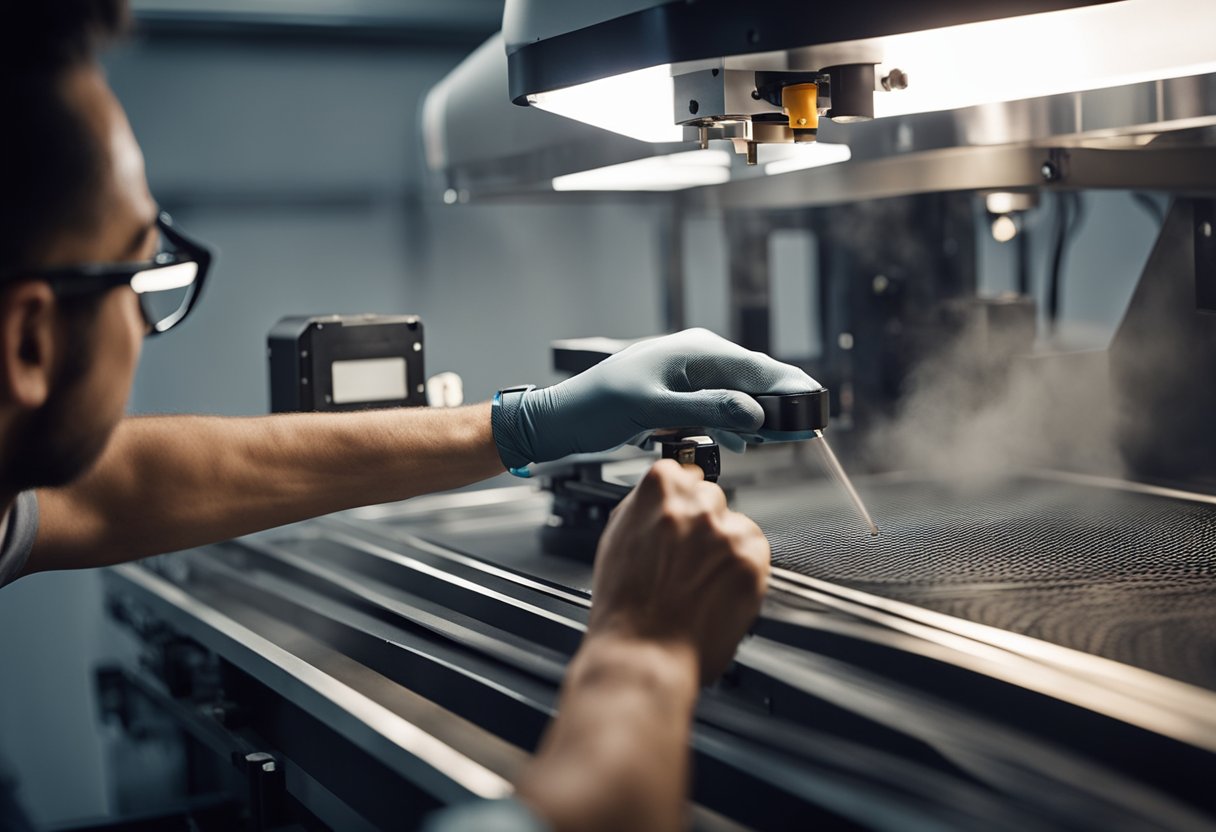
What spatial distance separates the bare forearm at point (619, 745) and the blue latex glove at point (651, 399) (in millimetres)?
370

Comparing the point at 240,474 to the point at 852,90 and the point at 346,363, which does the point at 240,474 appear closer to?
the point at 346,363

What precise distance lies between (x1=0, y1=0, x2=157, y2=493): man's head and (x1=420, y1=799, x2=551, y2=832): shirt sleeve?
44 cm

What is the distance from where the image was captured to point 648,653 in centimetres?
79

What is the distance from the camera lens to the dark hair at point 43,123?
0.77 metres

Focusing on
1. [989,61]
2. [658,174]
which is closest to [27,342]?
[989,61]

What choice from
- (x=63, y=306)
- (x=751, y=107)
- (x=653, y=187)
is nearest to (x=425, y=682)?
(x=63, y=306)

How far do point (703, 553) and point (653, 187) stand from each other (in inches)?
42.2

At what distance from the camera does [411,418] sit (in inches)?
51.6

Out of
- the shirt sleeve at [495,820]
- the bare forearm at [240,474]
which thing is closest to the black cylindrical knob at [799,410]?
the bare forearm at [240,474]

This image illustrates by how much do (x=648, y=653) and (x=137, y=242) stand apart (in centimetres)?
50

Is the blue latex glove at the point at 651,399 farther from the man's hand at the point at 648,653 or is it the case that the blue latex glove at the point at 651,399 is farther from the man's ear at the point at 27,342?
the man's ear at the point at 27,342

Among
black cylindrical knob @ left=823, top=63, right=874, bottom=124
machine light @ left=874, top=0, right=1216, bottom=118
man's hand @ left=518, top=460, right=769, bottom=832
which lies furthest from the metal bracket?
man's hand @ left=518, top=460, right=769, bottom=832

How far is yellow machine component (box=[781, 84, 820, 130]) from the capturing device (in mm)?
964

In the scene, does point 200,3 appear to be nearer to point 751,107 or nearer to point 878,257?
point 878,257
